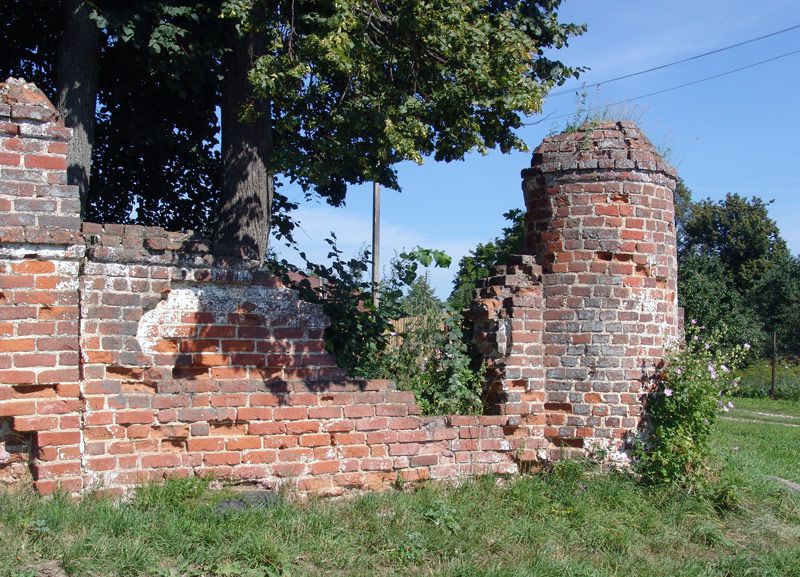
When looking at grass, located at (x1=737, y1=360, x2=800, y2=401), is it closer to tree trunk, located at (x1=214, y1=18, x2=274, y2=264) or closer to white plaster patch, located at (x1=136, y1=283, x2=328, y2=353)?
tree trunk, located at (x1=214, y1=18, x2=274, y2=264)

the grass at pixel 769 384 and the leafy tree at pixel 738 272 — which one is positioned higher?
the leafy tree at pixel 738 272

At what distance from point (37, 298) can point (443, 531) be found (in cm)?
305

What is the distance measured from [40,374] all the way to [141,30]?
13.7 feet

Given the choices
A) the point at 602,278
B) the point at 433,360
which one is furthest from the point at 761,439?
the point at 433,360

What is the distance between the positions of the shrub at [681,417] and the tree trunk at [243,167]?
4.19 m

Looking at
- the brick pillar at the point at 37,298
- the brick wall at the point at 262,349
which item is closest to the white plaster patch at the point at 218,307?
the brick wall at the point at 262,349

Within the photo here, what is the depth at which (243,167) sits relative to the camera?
26.9 feet

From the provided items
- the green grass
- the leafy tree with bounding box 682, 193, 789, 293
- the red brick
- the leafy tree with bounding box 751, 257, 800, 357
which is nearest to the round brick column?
the green grass

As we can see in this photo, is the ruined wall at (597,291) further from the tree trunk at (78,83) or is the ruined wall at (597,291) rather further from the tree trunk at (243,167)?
the tree trunk at (78,83)

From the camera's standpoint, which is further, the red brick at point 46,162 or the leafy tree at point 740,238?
Answer: the leafy tree at point 740,238

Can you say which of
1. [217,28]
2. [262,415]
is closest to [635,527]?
[262,415]

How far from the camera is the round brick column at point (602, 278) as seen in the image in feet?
22.0

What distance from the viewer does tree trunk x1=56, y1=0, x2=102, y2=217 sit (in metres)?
8.09

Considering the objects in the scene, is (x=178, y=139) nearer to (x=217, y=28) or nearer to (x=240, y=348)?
(x=217, y=28)
